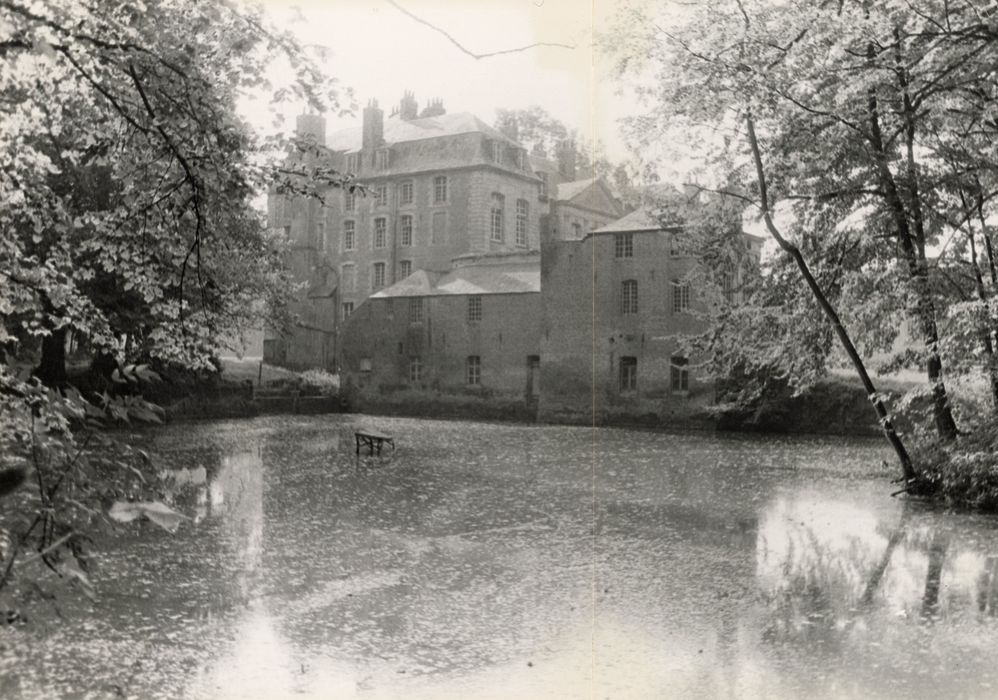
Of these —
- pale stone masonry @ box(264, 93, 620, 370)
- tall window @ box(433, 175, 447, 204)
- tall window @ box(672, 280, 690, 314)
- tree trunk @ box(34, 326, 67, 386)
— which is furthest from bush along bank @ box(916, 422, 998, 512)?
tree trunk @ box(34, 326, 67, 386)

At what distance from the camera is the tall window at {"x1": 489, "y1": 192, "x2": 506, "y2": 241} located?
6129 mm

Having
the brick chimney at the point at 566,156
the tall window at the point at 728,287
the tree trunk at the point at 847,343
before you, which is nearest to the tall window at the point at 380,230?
the brick chimney at the point at 566,156

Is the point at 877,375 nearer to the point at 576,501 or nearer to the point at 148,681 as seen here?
the point at 576,501

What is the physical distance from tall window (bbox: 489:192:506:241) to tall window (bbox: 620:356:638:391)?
1.22 meters

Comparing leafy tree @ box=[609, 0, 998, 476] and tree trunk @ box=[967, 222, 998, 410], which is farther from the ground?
leafy tree @ box=[609, 0, 998, 476]

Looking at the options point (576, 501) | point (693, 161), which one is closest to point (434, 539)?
point (576, 501)

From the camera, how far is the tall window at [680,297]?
7.55m

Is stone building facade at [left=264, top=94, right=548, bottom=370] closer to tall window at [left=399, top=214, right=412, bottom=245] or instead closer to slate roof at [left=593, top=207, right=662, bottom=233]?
tall window at [left=399, top=214, right=412, bottom=245]

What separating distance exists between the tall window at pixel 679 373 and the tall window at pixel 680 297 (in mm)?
528

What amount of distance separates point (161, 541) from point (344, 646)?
2.48 meters

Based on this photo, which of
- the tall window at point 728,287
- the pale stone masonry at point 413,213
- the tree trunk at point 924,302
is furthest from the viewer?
the tall window at point 728,287

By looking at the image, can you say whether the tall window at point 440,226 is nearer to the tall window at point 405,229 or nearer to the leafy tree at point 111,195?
the tall window at point 405,229

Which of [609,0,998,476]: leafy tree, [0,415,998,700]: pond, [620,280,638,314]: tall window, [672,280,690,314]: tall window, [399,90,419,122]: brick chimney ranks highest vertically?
[609,0,998,476]: leafy tree

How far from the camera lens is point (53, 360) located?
4.03m
